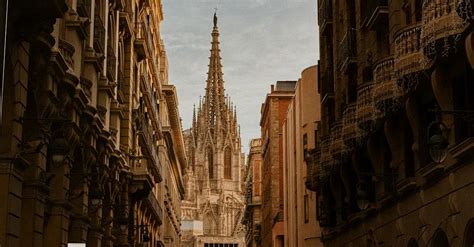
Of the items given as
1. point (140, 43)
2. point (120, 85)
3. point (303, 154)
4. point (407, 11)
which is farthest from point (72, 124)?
point (303, 154)

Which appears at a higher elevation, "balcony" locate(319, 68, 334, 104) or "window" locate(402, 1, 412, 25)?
"balcony" locate(319, 68, 334, 104)

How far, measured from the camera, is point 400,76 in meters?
21.4

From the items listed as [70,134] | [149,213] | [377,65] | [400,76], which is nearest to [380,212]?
[377,65]

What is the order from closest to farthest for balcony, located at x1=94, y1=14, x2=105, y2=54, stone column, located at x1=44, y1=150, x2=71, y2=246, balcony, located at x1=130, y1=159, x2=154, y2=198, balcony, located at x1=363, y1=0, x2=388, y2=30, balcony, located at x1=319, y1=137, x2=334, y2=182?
stone column, located at x1=44, y1=150, x2=71, y2=246
balcony, located at x1=363, y1=0, x2=388, y2=30
balcony, located at x1=94, y1=14, x2=105, y2=54
balcony, located at x1=319, y1=137, x2=334, y2=182
balcony, located at x1=130, y1=159, x2=154, y2=198

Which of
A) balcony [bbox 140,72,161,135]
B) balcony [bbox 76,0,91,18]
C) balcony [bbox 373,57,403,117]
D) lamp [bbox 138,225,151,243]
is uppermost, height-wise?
balcony [bbox 140,72,161,135]

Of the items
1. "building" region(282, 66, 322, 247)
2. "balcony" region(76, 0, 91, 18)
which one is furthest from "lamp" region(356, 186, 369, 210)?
"building" region(282, 66, 322, 247)

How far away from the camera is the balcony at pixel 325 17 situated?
40.4 meters

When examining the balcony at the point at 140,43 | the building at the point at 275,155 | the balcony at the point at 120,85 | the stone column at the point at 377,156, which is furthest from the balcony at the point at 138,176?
the building at the point at 275,155

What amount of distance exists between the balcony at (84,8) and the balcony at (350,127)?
9023mm

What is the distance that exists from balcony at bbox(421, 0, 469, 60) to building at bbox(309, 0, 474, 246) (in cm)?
2

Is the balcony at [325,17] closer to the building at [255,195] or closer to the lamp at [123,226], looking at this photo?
the lamp at [123,226]

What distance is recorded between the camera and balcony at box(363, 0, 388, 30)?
27781mm

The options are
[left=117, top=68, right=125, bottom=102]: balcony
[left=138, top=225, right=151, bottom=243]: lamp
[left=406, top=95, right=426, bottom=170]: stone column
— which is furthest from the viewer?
[left=138, top=225, right=151, bottom=243]: lamp

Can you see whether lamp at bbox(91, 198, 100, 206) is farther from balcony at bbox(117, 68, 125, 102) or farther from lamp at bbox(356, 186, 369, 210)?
balcony at bbox(117, 68, 125, 102)
